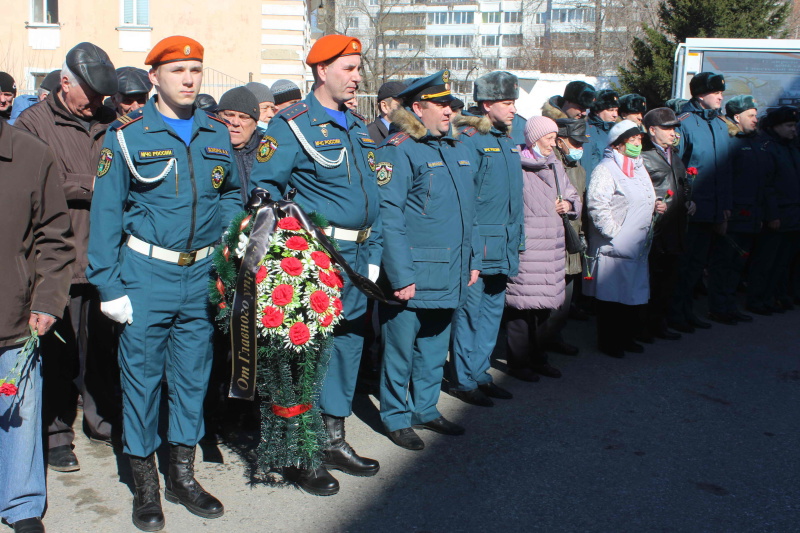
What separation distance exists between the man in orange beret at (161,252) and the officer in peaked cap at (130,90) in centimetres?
164

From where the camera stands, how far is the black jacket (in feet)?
23.7

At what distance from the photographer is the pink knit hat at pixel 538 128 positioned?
243 inches

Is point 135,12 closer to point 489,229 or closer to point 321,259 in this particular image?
point 489,229

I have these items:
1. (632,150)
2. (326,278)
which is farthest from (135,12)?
(326,278)

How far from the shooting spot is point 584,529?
3922mm

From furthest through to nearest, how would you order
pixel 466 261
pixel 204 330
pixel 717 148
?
pixel 717 148, pixel 466 261, pixel 204 330

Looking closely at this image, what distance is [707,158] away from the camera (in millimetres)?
8141

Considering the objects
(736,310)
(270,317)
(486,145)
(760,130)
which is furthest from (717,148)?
(270,317)

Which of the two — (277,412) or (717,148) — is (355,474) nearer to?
(277,412)

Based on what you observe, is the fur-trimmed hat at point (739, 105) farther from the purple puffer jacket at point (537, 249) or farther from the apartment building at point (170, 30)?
the apartment building at point (170, 30)

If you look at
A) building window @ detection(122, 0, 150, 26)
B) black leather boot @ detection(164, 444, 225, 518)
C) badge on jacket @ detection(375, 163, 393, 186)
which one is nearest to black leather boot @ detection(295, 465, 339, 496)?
black leather boot @ detection(164, 444, 225, 518)

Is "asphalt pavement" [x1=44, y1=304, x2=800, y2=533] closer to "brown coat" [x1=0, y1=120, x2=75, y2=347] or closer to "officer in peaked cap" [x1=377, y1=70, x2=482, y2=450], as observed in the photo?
"officer in peaked cap" [x1=377, y1=70, x2=482, y2=450]

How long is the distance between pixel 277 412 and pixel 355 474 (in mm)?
707

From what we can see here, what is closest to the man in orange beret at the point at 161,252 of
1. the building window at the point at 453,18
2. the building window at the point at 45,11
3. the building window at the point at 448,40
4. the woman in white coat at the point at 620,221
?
the woman in white coat at the point at 620,221
